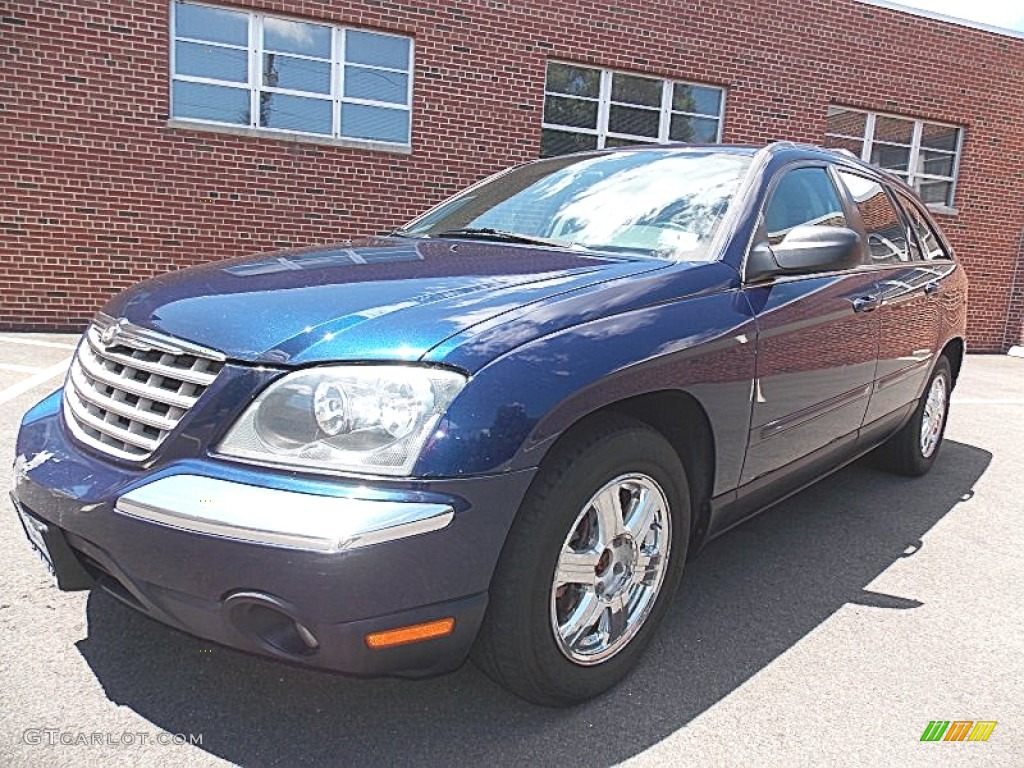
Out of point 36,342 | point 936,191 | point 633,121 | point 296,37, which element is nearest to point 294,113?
point 296,37

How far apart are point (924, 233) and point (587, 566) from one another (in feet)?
11.6

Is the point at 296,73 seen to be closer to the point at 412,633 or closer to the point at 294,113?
the point at 294,113

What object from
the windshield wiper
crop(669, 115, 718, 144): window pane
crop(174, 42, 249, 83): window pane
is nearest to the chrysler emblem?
the windshield wiper

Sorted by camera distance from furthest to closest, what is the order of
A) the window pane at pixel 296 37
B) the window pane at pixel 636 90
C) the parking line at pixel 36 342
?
the window pane at pixel 636 90 < the window pane at pixel 296 37 < the parking line at pixel 36 342

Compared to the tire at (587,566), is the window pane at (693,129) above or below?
above

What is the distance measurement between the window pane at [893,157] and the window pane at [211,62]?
8.70 metres

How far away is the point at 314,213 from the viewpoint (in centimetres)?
888

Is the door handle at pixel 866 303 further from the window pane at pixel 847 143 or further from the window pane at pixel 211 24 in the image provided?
the window pane at pixel 847 143

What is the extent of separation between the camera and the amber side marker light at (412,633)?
1.79m

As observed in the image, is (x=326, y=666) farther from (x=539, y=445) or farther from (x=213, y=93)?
(x=213, y=93)

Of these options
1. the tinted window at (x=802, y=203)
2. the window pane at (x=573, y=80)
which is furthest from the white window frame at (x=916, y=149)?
the tinted window at (x=802, y=203)

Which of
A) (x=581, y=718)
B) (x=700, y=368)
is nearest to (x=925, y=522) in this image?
(x=700, y=368)

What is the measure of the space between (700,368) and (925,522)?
7.64 ft

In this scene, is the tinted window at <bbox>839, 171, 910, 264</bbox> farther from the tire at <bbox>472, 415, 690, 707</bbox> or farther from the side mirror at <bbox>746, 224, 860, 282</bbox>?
the tire at <bbox>472, 415, 690, 707</bbox>
